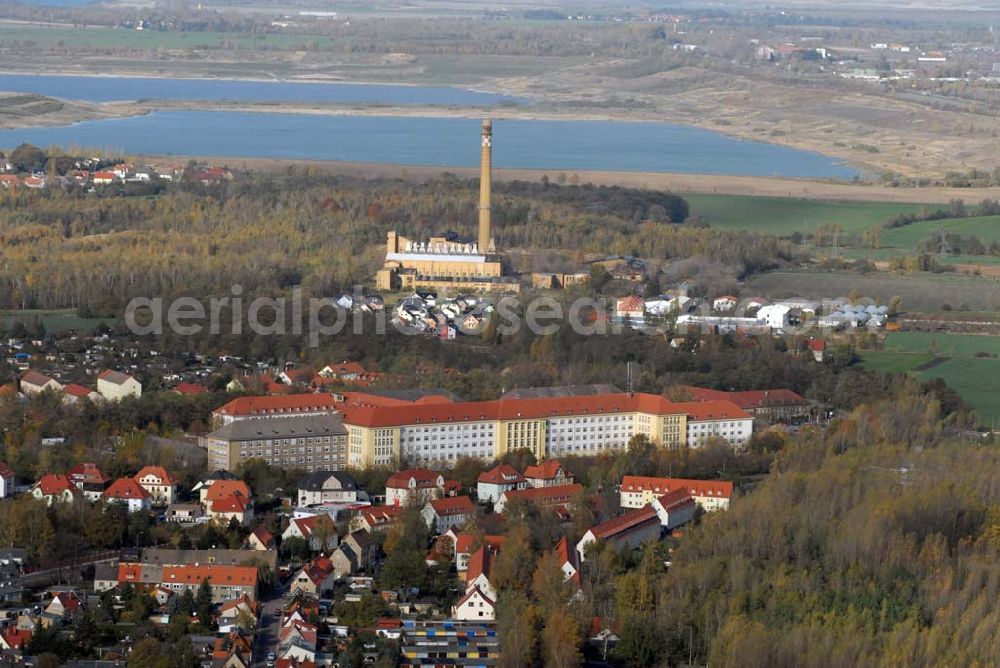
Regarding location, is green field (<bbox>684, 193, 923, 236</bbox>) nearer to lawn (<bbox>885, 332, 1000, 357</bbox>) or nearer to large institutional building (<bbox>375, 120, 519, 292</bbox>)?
large institutional building (<bbox>375, 120, 519, 292</bbox>)

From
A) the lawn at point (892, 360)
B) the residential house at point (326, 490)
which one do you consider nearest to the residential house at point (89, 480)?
the residential house at point (326, 490)

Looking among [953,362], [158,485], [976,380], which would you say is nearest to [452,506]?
[158,485]

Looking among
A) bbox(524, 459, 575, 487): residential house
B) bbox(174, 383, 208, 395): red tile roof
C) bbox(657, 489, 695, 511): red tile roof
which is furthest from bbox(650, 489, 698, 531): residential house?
bbox(174, 383, 208, 395): red tile roof

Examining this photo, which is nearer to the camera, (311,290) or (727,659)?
(727,659)

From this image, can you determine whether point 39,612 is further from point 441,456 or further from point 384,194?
Result: point 384,194

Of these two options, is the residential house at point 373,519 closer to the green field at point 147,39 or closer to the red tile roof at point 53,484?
the red tile roof at point 53,484

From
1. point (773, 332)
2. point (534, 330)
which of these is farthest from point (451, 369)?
point (773, 332)
